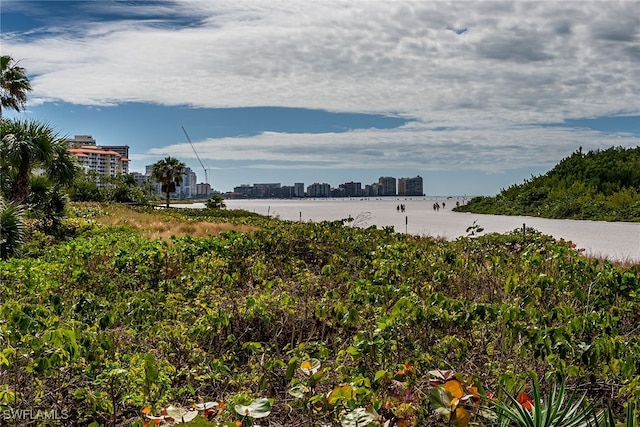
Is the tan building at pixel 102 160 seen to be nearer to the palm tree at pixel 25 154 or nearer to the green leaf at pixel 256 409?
the palm tree at pixel 25 154

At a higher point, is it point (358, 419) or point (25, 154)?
point (25, 154)

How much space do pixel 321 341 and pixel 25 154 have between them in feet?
Result: 57.0

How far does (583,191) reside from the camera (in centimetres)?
3878

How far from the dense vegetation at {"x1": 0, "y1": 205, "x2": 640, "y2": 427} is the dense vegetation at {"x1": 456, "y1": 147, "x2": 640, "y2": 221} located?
95.0ft

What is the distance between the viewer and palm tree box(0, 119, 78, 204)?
718 inches

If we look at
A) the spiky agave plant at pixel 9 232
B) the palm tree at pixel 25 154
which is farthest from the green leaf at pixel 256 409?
the palm tree at pixel 25 154

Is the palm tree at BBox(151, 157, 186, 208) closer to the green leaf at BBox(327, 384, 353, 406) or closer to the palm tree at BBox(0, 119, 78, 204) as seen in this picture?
the palm tree at BBox(0, 119, 78, 204)

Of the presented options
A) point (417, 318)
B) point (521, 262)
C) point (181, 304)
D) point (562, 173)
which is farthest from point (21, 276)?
point (562, 173)

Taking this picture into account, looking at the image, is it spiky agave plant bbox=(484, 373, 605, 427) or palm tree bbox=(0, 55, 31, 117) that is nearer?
spiky agave plant bbox=(484, 373, 605, 427)

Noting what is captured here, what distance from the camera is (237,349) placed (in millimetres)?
4840

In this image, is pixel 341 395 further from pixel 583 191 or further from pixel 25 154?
pixel 583 191

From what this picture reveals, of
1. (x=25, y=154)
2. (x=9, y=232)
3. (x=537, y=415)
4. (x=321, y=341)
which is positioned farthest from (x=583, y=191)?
(x=537, y=415)

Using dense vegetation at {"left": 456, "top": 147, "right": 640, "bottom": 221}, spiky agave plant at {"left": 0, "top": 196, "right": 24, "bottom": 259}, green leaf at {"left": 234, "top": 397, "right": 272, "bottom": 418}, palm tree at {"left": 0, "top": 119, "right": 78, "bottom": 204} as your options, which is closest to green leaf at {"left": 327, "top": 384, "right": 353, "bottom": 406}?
green leaf at {"left": 234, "top": 397, "right": 272, "bottom": 418}

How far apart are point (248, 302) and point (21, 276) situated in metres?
3.90
